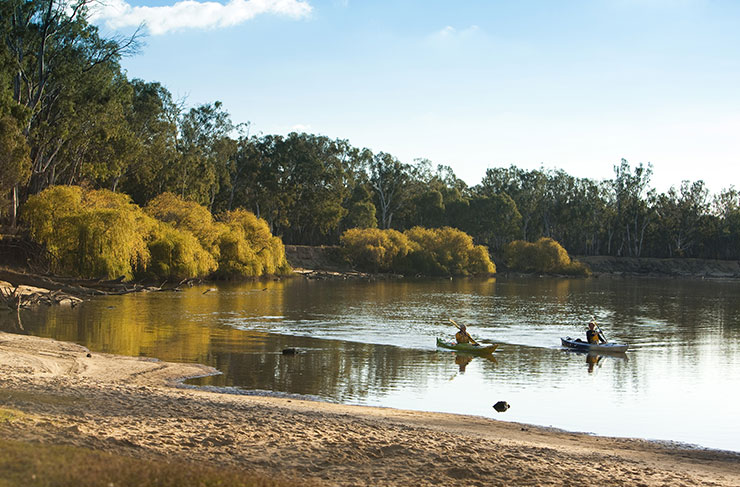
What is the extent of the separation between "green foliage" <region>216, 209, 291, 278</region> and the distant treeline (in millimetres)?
7413

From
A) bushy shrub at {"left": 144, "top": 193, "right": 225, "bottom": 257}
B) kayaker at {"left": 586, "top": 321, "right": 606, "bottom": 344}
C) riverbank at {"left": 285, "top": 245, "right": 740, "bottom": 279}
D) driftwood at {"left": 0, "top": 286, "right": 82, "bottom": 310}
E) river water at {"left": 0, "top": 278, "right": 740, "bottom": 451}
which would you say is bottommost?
river water at {"left": 0, "top": 278, "right": 740, "bottom": 451}

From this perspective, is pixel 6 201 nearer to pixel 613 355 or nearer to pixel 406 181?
pixel 613 355

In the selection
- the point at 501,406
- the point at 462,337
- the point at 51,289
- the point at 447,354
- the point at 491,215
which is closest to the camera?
the point at 501,406

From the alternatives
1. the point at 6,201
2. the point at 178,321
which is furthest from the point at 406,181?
the point at 178,321

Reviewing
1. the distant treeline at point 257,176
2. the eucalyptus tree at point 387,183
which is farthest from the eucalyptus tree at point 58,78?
the eucalyptus tree at point 387,183

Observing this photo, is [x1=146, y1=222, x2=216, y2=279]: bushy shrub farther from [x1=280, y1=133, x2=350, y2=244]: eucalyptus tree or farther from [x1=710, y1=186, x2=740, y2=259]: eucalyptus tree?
[x1=710, y1=186, x2=740, y2=259]: eucalyptus tree

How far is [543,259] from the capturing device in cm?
13575

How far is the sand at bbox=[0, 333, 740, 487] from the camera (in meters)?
11.5

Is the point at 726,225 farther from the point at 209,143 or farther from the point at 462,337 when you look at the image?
the point at 462,337

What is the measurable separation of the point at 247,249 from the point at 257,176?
31.9m

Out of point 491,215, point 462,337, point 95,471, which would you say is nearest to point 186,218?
point 462,337

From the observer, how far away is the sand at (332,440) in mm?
11523

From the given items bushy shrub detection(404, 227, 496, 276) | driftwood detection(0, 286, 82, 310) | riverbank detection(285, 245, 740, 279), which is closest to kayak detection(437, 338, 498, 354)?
driftwood detection(0, 286, 82, 310)

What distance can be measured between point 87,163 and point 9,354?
5223cm
